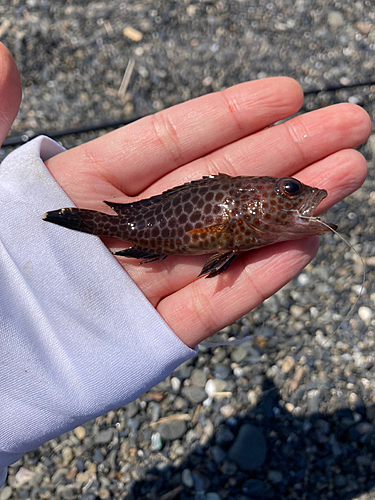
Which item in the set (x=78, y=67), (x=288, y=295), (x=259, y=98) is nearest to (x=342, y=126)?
(x=259, y=98)

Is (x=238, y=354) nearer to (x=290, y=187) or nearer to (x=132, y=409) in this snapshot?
(x=132, y=409)

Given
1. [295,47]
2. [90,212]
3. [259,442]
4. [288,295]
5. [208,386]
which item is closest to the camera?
[90,212]

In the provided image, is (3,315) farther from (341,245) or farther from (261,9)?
(261,9)

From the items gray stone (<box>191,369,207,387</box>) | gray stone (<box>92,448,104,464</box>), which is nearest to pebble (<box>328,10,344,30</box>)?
gray stone (<box>191,369,207,387</box>)

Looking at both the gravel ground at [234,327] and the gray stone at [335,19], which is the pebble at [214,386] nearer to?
the gravel ground at [234,327]

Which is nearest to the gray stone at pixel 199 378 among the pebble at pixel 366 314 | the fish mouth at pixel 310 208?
the pebble at pixel 366 314

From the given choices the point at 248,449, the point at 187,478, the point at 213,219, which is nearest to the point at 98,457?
the point at 187,478

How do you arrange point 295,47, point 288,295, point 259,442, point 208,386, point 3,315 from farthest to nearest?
point 295,47 → point 288,295 → point 208,386 → point 259,442 → point 3,315
